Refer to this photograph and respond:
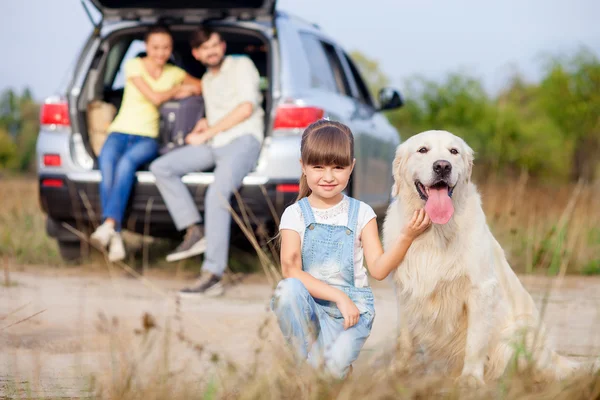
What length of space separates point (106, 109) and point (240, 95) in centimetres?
129

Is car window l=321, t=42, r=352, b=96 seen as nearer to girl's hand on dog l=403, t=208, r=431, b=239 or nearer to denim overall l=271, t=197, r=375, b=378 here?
denim overall l=271, t=197, r=375, b=378

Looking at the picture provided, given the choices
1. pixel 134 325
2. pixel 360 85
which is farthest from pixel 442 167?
pixel 360 85

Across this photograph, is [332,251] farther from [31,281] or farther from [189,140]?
[31,281]

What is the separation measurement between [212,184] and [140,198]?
666 millimetres

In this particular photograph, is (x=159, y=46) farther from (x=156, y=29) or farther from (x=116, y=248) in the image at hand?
(x=116, y=248)

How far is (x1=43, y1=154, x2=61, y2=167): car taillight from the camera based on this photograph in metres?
6.20

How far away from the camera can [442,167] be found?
317 cm

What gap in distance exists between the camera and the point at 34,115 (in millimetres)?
48875

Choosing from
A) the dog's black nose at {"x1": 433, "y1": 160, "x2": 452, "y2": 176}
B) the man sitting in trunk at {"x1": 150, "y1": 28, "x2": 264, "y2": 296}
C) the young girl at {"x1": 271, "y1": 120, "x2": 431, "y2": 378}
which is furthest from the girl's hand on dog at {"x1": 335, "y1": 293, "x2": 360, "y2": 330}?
the man sitting in trunk at {"x1": 150, "y1": 28, "x2": 264, "y2": 296}

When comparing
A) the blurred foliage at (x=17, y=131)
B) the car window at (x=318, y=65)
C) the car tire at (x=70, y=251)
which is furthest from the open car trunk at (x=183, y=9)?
the blurred foliage at (x=17, y=131)

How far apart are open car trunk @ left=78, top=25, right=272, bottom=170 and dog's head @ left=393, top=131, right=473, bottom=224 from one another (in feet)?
9.19

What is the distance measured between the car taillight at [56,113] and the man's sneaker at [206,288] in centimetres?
168

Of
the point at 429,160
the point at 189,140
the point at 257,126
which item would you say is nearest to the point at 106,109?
the point at 189,140

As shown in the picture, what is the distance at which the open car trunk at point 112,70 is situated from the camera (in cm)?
637
